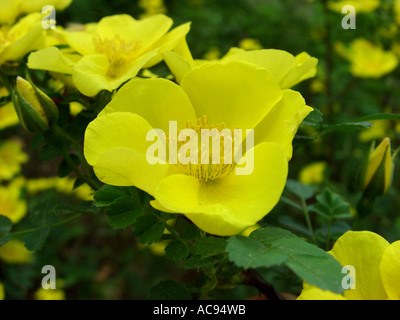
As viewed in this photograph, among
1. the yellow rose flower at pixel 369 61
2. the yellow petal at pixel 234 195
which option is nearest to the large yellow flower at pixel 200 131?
the yellow petal at pixel 234 195

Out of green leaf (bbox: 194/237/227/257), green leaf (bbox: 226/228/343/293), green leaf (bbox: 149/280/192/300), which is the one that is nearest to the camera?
green leaf (bbox: 226/228/343/293)

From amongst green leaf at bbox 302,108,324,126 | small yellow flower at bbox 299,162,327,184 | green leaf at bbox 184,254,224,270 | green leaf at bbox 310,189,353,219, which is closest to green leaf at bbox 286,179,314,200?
green leaf at bbox 310,189,353,219

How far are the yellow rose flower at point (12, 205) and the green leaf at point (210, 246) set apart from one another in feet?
5.44

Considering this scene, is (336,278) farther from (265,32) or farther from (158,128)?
(265,32)

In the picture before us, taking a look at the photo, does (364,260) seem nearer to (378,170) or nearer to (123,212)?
(378,170)

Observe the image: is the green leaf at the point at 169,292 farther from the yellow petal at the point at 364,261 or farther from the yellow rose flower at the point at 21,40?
the yellow rose flower at the point at 21,40

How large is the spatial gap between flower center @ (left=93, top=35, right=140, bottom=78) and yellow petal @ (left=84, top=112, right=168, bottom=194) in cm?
34

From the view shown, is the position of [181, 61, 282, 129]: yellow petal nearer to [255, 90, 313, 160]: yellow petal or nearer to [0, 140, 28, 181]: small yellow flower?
[255, 90, 313, 160]: yellow petal

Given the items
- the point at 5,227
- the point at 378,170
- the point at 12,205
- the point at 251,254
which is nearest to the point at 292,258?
the point at 251,254

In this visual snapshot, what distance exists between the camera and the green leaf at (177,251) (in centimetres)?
96

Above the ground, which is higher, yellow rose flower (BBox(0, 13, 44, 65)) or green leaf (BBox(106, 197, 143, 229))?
yellow rose flower (BBox(0, 13, 44, 65))

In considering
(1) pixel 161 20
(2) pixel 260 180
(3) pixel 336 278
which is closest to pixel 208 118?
(2) pixel 260 180

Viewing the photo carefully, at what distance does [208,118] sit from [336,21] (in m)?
2.12

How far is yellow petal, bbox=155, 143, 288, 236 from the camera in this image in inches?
31.4
